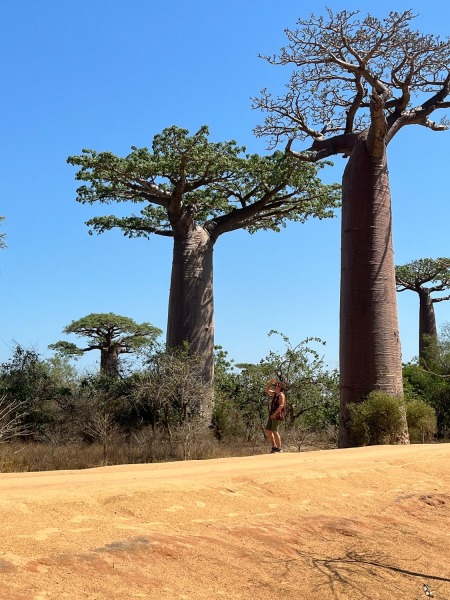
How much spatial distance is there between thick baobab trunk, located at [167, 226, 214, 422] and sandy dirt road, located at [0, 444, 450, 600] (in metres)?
7.47

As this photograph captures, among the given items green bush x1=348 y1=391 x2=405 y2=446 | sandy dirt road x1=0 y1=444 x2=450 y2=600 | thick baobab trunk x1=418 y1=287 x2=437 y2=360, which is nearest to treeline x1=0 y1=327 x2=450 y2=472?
green bush x1=348 y1=391 x2=405 y2=446

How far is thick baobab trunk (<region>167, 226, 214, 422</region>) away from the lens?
46.0 feet

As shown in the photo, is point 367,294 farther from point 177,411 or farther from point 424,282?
point 424,282

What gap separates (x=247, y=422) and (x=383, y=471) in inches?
288

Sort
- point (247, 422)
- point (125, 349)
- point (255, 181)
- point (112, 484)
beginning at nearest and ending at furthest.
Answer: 1. point (112, 484)
2. point (247, 422)
3. point (255, 181)
4. point (125, 349)

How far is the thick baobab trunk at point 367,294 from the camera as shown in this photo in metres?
Answer: 10.8

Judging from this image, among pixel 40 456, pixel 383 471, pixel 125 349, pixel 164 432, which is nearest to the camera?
pixel 383 471

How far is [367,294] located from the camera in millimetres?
10945

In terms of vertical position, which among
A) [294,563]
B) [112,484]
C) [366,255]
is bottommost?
[294,563]

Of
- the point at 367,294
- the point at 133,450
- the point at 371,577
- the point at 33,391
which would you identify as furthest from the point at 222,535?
the point at 33,391

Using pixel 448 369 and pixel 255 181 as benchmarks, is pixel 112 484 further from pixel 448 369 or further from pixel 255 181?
pixel 448 369

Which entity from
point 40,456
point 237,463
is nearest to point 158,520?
point 237,463

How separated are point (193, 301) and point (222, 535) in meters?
9.75

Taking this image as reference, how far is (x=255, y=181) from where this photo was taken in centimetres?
1534
